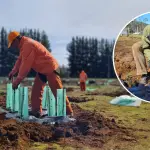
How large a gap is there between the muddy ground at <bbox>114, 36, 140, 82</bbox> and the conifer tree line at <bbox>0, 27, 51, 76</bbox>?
45.0 inches

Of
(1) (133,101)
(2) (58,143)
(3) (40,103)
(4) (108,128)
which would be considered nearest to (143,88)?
(1) (133,101)

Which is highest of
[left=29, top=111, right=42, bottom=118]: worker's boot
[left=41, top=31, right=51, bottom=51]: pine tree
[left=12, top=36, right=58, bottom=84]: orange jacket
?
[left=41, top=31, right=51, bottom=51]: pine tree

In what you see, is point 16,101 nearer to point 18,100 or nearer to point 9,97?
point 18,100

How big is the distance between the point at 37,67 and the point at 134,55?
161 centimetres

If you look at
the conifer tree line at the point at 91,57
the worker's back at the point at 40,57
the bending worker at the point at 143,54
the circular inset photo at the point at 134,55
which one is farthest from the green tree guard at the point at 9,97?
the bending worker at the point at 143,54

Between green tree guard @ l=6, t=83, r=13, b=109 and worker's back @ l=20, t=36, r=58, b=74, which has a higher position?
worker's back @ l=20, t=36, r=58, b=74

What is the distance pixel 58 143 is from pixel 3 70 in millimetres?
2184

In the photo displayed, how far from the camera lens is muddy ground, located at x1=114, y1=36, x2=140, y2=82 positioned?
5738 millimetres

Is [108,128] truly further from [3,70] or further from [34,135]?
[3,70]

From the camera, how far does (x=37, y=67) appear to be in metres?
5.14

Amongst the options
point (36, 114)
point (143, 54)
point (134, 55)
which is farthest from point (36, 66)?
point (143, 54)

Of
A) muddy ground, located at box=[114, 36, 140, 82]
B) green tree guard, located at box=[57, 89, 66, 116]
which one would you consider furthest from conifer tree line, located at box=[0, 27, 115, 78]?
green tree guard, located at box=[57, 89, 66, 116]

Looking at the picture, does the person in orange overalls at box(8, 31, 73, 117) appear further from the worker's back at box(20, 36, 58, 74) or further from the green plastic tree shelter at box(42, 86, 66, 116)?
the green plastic tree shelter at box(42, 86, 66, 116)

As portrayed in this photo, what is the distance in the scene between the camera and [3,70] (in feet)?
19.8
